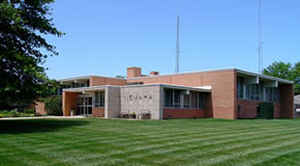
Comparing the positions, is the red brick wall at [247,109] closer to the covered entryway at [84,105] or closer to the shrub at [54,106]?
the covered entryway at [84,105]

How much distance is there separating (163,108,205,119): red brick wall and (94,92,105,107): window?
7.21 metres

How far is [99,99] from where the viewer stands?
31719 millimetres

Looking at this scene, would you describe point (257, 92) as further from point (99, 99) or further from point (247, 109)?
point (99, 99)

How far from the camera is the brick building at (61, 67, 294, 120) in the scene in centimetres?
2781

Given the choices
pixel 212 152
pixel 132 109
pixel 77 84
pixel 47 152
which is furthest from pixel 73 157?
pixel 77 84

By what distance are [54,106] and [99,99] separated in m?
7.76

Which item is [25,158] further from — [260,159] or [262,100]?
[262,100]

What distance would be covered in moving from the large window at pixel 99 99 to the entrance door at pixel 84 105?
191cm

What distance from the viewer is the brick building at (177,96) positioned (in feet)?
91.2

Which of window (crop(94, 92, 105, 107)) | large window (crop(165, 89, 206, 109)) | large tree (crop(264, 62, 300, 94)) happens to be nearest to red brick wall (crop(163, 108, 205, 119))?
large window (crop(165, 89, 206, 109))

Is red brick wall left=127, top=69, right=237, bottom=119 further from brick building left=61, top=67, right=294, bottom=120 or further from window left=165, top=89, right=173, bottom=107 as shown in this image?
window left=165, top=89, right=173, bottom=107

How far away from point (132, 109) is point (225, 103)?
940 centimetres

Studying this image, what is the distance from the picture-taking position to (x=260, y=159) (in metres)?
7.84

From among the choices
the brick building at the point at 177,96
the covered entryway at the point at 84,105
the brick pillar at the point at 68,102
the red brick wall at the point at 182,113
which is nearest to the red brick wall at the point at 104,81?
the brick building at the point at 177,96
